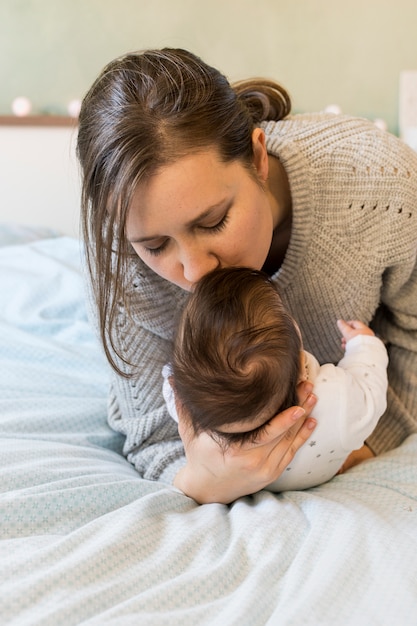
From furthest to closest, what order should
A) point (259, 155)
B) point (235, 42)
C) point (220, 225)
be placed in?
point (235, 42), point (259, 155), point (220, 225)

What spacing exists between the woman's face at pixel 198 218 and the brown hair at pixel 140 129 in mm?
17

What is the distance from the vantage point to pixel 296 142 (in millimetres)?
1157

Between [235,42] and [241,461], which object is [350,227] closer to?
[241,461]

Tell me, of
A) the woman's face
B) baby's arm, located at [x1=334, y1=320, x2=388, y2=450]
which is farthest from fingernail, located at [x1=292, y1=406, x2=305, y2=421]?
the woman's face

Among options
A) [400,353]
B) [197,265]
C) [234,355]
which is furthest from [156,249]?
[400,353]

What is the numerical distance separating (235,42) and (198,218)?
1919mm

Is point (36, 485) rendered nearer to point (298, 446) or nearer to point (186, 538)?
point (186, 538)

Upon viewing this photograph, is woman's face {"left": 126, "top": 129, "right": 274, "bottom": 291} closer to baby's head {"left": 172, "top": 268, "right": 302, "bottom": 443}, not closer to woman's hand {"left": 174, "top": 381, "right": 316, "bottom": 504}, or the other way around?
baby's head {"left": 172, "top": 268, "right": 302, "bottom": 443}

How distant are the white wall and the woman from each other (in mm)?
1472

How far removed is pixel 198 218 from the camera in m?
0.88

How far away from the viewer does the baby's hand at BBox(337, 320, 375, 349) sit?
1159 millimetres

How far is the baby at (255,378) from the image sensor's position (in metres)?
A: 0.89

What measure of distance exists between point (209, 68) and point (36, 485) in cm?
62

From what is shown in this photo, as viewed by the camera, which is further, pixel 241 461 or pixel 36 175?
pixel 36 175
